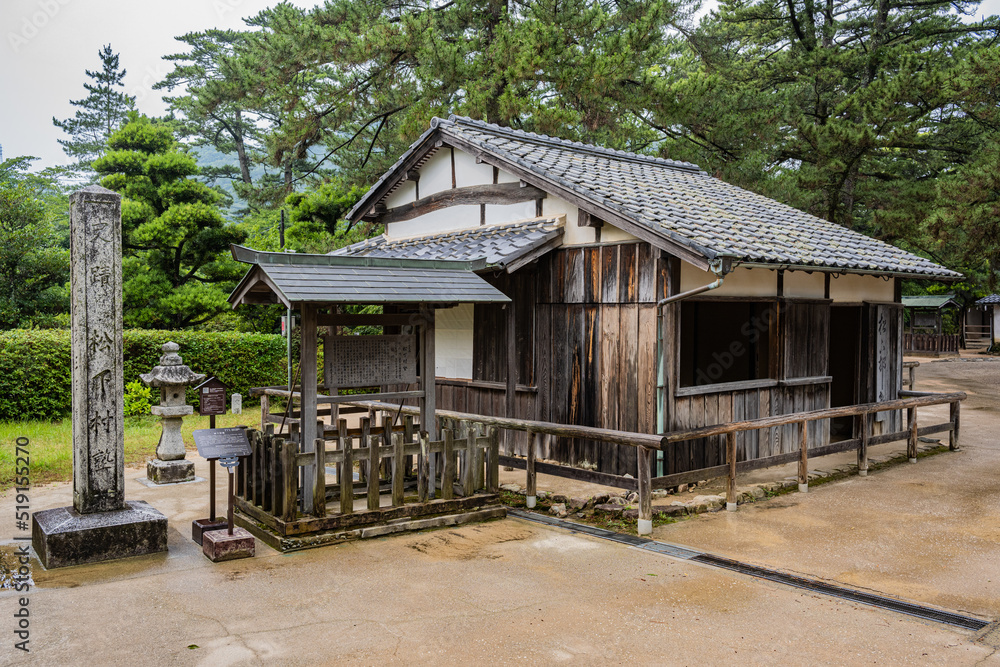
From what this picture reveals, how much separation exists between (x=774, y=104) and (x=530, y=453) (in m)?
17.2

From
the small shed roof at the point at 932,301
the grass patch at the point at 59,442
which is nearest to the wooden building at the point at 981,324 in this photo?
the small shed roof at the point at 932,301

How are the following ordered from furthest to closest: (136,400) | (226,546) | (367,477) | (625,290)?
1. (136,400)
2. (625,290)
3. (367,477)
4. (226,546)

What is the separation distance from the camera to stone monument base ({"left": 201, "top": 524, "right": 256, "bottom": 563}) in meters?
6.21

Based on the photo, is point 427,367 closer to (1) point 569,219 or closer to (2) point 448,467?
(2) point 448,467

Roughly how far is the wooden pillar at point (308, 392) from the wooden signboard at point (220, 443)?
0.60 metres

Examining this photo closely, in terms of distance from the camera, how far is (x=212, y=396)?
23.1 ft

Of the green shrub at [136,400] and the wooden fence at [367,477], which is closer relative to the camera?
the wooden fence at [367,477]

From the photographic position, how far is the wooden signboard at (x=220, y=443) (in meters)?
6.27

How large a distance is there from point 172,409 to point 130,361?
5.44 metres

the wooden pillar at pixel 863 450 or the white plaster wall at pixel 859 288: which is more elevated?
the white plaster wall at pixel 859 288

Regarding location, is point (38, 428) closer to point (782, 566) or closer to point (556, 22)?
point (782, 566)

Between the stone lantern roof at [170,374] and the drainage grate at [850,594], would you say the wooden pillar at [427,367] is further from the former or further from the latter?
the stone lantern roof at [170,374]

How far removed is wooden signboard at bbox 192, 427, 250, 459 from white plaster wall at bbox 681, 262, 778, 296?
208 inches

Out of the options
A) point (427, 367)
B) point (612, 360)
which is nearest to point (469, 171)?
point (612, 360)
